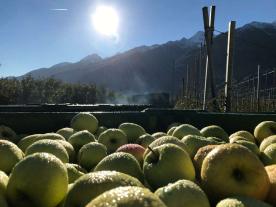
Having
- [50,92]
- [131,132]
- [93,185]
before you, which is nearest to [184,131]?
[131,132]

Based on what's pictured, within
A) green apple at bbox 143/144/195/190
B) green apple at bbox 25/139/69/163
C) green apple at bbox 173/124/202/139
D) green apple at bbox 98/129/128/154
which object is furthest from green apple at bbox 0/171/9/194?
green apple at bbox 173/124/202/139

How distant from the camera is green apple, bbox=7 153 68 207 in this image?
8.05 feet

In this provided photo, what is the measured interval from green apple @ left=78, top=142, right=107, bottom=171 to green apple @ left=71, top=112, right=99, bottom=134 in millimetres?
1663

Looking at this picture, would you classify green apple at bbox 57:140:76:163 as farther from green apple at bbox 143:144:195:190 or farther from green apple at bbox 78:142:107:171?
green apple at bbox 143:144:195:190

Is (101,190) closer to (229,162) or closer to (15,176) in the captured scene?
(15,176)

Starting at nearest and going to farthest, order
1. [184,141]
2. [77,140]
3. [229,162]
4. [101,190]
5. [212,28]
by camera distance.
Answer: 1. [101,190]
2. [229,162]
3. [184,141]
4. [77,140]
5. [212,28]

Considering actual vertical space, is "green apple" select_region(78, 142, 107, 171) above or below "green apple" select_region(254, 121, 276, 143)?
below

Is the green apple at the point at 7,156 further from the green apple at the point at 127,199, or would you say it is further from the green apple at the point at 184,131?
the green apple at the point at 127,199

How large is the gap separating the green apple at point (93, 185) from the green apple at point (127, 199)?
561 millimetres

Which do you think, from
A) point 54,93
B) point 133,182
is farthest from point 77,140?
point 54,93

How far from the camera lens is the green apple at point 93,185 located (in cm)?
204

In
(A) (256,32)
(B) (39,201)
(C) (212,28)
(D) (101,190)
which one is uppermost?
(A) (256,32)

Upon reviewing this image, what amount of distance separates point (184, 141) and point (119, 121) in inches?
88.2

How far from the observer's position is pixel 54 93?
87562mm
